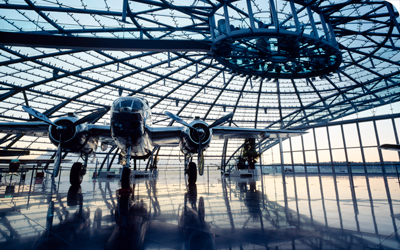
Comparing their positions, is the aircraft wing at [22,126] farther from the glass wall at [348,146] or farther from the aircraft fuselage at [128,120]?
the glass wall at [348,146]

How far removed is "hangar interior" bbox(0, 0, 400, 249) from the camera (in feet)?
15.9

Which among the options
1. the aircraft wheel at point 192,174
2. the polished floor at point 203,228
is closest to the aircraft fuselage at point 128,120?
the polished floor at point 203,228

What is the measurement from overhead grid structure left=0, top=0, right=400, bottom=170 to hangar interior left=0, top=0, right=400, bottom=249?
13 cm

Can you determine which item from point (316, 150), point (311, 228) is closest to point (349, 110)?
point (316, 150)

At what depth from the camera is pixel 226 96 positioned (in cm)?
3606

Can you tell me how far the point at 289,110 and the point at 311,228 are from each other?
40823mm

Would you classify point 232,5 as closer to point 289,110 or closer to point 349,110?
point 289,110

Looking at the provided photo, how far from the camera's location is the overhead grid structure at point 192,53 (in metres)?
15.2

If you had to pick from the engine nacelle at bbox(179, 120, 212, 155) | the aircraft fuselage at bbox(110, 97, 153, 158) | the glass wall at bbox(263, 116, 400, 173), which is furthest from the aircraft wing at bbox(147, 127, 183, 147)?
the glass wall at bbox(263, 116, 400, 173)

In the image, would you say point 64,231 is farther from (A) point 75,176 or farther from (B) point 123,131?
(A) point 75,176

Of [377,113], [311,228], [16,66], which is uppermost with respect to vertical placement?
[16,66]

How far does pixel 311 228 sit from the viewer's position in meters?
4.66

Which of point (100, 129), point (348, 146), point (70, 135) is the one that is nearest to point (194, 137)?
point (100, 129)

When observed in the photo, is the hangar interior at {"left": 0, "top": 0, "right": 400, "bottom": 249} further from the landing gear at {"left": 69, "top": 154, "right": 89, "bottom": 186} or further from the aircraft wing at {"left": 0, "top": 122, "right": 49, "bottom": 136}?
the aircraft wing at {"left": 0, "top": 122, "right": 49, "bottom": 136}
